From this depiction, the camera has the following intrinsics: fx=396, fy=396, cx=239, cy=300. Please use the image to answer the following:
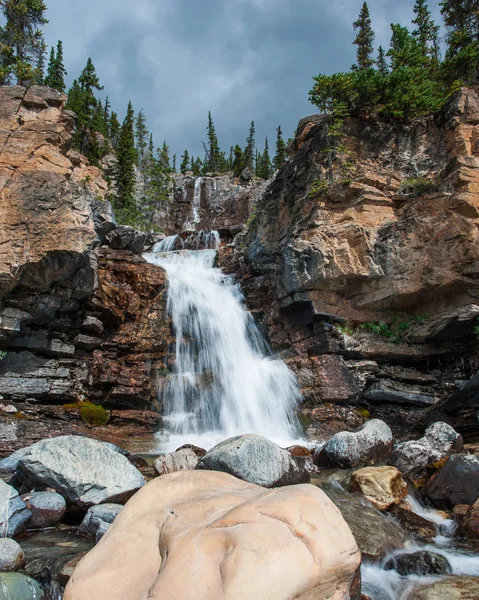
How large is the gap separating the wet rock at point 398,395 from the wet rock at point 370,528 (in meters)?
6.79

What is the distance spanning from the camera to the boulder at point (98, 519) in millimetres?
4895

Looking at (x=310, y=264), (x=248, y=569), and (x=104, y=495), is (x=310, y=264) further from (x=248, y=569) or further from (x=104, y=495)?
(x=248, y=569)

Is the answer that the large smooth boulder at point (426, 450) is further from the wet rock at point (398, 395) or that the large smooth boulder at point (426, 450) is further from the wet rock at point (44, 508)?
the wet rock at point (44, 508)

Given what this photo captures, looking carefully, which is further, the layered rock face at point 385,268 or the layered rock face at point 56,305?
the layered rock face at point 385,268

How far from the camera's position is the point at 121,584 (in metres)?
2.65

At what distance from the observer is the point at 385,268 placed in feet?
45.1

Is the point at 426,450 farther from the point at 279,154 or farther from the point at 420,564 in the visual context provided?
the point at 279,154

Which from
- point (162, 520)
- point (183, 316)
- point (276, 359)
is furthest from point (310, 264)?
point (162, 520)

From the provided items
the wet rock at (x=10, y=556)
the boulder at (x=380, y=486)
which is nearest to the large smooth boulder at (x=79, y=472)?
the wet rock at (x=10, y=556)

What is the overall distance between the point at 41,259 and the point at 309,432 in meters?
9.55

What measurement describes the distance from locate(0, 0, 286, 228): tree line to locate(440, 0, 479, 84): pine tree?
9766 mm

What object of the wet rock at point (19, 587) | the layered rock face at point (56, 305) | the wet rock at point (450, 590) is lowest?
the wet rock at point (450, 590)

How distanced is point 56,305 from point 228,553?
475 inches

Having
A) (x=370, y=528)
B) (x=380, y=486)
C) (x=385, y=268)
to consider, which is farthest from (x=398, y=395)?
(x=370, y=528)
